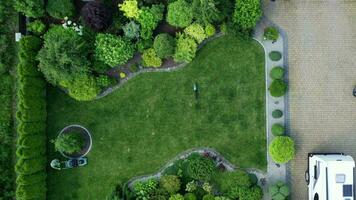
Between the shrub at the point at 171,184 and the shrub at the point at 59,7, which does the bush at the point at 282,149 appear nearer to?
the shrub at the point at 171,184

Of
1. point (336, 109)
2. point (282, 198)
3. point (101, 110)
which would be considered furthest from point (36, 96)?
point (336, 109)

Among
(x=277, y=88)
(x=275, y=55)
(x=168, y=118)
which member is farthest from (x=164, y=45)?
(x=277, y=88)

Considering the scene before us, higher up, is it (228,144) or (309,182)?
(228,144)

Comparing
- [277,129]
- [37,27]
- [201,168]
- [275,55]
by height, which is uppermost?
[37,27]

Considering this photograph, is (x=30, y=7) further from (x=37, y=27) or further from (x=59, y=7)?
(x=59, y=7)

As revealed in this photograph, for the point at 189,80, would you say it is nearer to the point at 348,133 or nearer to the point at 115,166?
the point at 115,166

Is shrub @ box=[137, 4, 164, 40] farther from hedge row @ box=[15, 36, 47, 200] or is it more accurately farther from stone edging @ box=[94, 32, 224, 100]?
hedge row @ box=[15, 36, 47, 200]
